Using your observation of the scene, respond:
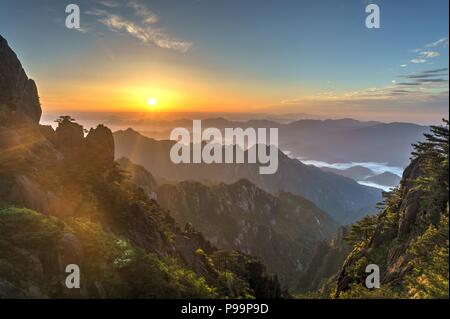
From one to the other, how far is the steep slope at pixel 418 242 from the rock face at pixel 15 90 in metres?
36.6

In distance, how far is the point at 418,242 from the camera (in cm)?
1848

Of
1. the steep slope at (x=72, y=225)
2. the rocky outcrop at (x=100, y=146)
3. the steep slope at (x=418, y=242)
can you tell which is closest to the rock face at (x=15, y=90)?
the steep slope at (x=72, y=225)

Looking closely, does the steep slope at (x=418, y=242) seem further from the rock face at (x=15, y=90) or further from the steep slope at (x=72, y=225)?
the rock face at (x=15, y=90)

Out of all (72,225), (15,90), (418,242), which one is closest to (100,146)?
(15,90)

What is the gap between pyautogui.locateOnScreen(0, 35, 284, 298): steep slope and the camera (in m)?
15.5

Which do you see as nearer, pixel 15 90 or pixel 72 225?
pixel 72 225

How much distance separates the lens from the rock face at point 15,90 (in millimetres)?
35156

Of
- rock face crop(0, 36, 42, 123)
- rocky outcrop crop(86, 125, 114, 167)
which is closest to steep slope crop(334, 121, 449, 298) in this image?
rocky outcrop crop(86, 125, 114, 167)

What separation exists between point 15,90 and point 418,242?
143ft

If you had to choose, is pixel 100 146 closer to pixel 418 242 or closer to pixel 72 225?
pixel 72 225

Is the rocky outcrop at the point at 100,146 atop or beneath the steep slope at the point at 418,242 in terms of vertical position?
atop
